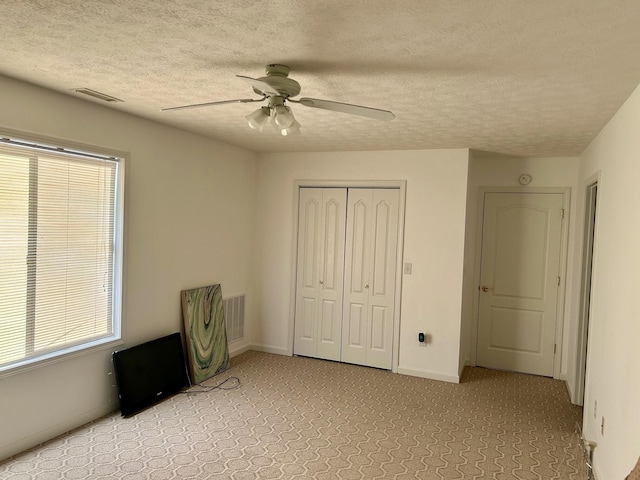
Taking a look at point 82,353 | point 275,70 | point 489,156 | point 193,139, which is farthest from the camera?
point 489,156

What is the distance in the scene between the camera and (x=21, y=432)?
10.2 ft

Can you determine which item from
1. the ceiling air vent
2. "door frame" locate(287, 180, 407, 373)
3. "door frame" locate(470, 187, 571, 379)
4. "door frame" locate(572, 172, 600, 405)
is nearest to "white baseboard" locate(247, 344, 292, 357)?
"door frame" locate(287, 180, 407, 373)

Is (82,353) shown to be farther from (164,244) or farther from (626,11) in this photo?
(626,11)

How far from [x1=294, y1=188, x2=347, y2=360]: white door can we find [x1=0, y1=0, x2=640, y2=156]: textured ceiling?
1936 millimetres

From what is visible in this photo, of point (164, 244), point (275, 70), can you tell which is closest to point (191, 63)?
point (275, 70)

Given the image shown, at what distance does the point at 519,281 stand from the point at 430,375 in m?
1.52

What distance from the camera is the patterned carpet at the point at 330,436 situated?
304cm

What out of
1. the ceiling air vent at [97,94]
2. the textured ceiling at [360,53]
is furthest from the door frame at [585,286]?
the ceiling air vent at [97,94]

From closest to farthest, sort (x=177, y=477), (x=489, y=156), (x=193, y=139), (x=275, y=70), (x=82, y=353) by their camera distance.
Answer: (x=275, y=70) < (x=177, y=477) < (x=82, y=353) < (x=193, y=139) < (x=489, y=156)

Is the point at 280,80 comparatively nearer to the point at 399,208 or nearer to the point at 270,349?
the point at 399,208

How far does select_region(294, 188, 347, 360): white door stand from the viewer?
5414 millimetres

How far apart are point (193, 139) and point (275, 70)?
240 cm

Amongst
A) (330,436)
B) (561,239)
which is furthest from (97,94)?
(561,239)

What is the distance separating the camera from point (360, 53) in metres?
2.18
